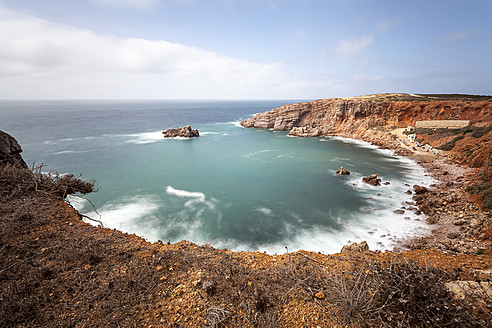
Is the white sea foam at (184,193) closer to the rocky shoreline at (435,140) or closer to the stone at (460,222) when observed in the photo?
the rocky shoreline at (435,140)

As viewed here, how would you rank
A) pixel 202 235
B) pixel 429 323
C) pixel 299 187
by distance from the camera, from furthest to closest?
1. pixel 299 187
2. pixel 202 235
3. pixel 429 323

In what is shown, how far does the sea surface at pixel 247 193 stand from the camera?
13484 millimetres

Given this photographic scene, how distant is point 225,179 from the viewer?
23.5 m

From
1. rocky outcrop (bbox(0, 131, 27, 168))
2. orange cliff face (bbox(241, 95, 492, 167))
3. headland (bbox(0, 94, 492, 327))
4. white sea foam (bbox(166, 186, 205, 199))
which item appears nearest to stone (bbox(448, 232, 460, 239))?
headland (bbox(0, 94, 492, 327))

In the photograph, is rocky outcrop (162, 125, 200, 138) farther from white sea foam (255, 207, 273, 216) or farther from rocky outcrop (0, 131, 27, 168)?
rocky outcrop (0, 131, 27, 168)

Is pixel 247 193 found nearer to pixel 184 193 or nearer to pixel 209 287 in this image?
pixel 184 193

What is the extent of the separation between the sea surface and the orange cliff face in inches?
312

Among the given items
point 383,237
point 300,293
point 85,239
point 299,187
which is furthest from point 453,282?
point 299,187

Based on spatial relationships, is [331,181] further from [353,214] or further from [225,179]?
[225,179]

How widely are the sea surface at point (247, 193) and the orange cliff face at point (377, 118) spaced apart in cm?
792

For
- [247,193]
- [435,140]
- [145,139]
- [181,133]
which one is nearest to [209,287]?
[247,193]

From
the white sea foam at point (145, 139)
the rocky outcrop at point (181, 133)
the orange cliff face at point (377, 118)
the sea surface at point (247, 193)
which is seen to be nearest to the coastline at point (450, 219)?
the sea surface at point (247, 193)

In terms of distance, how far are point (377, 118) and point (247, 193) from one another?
43.8 meters

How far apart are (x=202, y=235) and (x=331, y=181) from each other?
50.5ft
